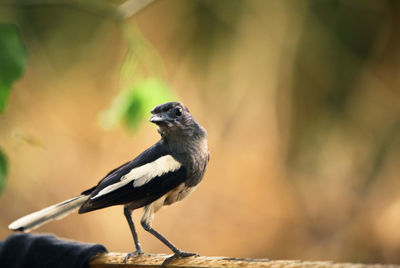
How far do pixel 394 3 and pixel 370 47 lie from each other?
0.14 metres

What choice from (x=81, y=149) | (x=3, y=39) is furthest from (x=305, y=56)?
(x=3, y=39)

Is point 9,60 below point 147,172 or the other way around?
the other way around

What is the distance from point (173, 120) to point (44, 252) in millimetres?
258

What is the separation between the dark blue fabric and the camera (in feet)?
1.97

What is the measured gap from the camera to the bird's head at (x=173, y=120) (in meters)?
0.50

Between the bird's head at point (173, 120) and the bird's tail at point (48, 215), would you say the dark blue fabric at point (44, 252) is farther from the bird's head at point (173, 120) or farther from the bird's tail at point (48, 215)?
the bird's head at point (173, 120)

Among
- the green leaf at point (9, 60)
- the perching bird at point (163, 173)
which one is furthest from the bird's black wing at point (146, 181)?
the green leaf at point (9, 60)

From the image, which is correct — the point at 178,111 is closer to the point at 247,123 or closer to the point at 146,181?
the point at 146,181

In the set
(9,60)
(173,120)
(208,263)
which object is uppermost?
(9,60)

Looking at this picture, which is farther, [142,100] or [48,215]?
[142,100]

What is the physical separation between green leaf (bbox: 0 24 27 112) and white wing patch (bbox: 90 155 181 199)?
176 millimetres

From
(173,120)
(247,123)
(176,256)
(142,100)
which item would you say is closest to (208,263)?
(176,256)

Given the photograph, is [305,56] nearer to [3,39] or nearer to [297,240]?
[297,240]

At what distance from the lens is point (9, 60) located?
0.62 meters
